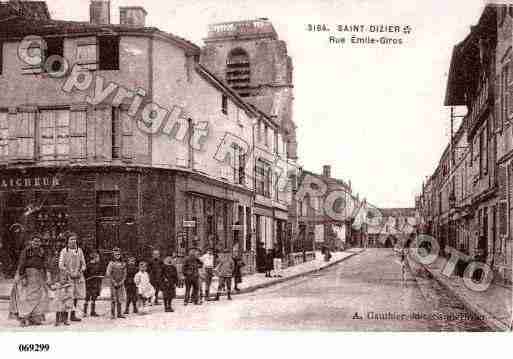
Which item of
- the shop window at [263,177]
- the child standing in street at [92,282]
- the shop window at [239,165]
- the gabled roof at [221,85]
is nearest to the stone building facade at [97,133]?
the gabled roof at [221,85]

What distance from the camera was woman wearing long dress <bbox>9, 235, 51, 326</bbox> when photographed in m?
10.8

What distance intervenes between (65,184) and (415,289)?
35.1 ft

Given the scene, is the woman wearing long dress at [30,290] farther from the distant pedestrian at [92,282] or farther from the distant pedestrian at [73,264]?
the distant pedestrian at [92,282]

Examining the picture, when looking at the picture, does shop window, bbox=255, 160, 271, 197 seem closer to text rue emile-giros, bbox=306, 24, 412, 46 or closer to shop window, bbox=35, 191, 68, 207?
shop window, bbox=35, 191, 68, 207

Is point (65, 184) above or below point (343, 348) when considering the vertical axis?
above

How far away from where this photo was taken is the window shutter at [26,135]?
18078mm

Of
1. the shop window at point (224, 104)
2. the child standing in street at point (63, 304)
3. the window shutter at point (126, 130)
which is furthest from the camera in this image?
the shop window at point (224, 104)

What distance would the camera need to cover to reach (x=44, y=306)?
36.3 feet

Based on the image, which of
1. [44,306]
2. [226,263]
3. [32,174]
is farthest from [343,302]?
[32,174]

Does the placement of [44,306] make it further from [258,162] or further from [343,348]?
[258,162]

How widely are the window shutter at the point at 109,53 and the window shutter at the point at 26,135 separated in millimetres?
2528

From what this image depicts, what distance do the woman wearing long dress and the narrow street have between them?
0.87 feet

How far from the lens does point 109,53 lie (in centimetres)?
1845

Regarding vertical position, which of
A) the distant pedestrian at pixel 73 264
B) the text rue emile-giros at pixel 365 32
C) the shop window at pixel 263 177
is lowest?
the distant pedestrian at pixel 73 264
